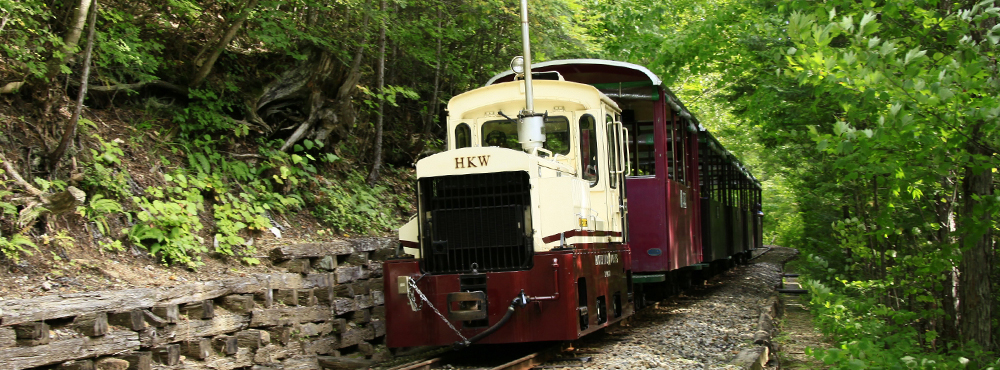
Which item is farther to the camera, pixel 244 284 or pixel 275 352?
pixel 275 352

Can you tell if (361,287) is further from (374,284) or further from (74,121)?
(74,121)

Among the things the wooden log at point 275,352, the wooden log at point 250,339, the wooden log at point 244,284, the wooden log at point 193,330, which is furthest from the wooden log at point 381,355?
the wooden log at point 193,330

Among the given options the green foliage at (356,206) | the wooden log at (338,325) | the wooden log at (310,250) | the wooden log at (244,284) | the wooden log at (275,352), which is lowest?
the wooden log at (275,352)

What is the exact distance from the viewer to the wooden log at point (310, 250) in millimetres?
8742

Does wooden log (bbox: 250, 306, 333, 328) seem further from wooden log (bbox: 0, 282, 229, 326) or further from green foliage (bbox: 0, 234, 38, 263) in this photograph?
green foliage (bbox: 0, 234, 38, 263)

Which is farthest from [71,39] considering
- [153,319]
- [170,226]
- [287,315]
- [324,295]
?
[324,295]

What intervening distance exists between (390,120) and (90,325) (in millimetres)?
9593

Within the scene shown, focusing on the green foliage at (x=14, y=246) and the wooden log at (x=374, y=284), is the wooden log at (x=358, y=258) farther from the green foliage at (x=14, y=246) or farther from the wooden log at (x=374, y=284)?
the green foliage at (x=14, y=246)

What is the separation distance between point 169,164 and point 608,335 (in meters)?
5.45

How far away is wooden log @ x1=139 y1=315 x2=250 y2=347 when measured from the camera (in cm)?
642

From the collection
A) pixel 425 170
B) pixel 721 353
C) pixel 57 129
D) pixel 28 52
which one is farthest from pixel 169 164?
pixel 721 353

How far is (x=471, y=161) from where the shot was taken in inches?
292

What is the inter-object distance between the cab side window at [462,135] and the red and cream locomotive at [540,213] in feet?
0.04

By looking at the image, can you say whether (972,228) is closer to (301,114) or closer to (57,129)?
(57,129)
